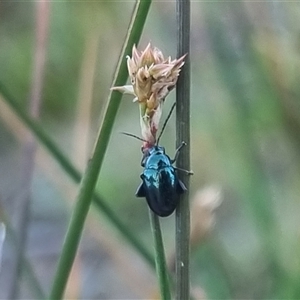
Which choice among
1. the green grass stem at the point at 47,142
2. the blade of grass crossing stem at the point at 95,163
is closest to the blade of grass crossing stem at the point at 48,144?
the green grass stem at the point at 47,142

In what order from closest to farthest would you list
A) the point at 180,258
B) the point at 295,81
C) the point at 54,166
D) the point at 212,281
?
the point at 180,258 → the point at 212,281 → the point at 295,81 → the point at 54,166

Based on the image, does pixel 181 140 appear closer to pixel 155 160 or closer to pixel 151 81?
pixel 151 81

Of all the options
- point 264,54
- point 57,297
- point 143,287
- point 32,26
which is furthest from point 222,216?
point 57,297

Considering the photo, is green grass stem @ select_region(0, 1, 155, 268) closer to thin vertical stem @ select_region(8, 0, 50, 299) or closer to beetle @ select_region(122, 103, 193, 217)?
beetle @ select_region(122, 103, 193, 217)

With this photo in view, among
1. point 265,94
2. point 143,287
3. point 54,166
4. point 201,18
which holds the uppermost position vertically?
point 201,18

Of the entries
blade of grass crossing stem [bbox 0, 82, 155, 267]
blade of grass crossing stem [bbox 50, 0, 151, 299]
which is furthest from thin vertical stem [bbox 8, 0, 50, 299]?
blade of grass crossing stem [bbox 50, 0, 151, 299]

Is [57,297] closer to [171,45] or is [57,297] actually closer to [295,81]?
[295,81]
